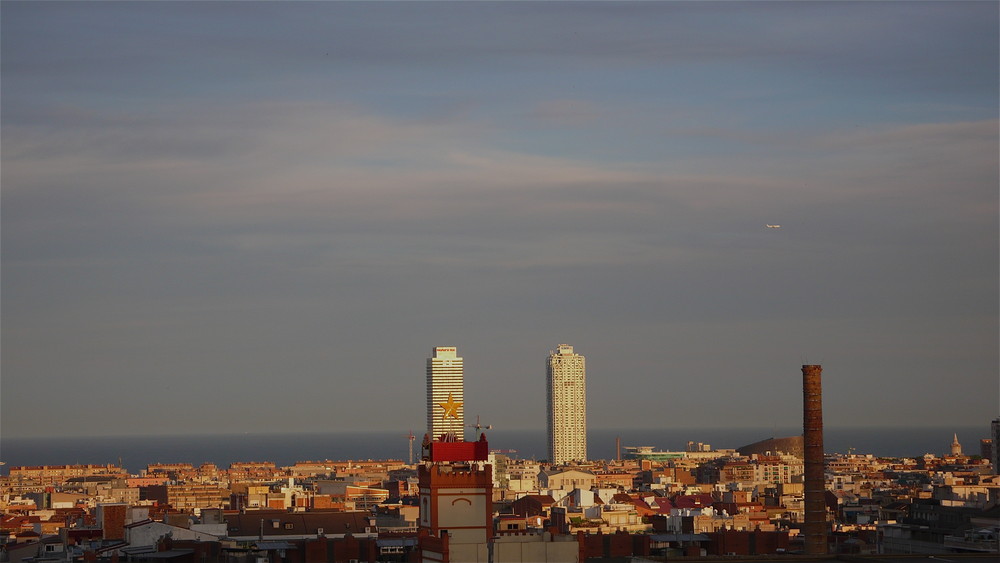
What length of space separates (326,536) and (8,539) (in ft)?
71.8

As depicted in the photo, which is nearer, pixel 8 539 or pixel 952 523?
pixel 952 523

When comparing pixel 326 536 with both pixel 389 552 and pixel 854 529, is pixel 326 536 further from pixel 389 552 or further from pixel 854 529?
pixel 854 529

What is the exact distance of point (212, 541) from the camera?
326 ft

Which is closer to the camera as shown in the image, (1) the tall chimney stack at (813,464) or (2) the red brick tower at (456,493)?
(2) the red brick tower at (456,493)

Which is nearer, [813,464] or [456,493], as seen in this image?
[456,493]

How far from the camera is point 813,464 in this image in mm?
110625

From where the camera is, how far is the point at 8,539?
118 m

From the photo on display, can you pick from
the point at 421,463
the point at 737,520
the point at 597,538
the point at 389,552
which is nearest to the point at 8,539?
the point at 389,552

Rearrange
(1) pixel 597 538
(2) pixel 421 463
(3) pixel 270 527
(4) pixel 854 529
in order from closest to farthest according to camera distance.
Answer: (2) pixel 421 463
(1) pixel 597 538
(3) pixel 270 527
(4) pixel 854 529

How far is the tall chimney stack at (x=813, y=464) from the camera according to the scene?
350 ft

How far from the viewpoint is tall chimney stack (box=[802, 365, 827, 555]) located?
10656cm

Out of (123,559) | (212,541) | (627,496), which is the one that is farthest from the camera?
(627,496)

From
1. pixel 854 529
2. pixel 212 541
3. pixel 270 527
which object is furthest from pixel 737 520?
pixel 212 541

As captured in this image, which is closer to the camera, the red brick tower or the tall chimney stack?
the red brick tower
